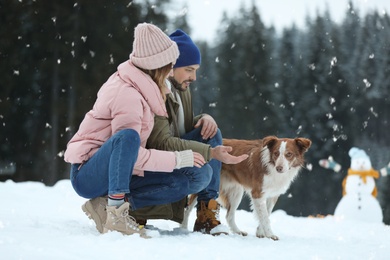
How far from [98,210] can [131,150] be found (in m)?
0.58

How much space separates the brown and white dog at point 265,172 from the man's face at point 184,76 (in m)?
1.27

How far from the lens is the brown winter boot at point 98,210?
11.8ft

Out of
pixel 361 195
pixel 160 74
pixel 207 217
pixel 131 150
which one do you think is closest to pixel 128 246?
pixel 131 150

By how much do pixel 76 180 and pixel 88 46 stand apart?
15.0 meters

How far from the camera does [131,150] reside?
129 inches

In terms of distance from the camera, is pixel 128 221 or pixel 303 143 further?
pixel 303 143

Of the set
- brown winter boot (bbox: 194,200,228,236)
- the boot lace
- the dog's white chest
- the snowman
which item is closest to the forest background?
the snowman

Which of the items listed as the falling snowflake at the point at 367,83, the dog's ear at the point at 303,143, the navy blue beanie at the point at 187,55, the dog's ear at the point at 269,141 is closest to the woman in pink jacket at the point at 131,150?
A: the navy blue beanie at the point at 187,55

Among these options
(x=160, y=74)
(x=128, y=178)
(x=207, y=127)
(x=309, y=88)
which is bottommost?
(x=128, y=178)

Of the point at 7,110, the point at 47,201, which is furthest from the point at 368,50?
the point at 47,201

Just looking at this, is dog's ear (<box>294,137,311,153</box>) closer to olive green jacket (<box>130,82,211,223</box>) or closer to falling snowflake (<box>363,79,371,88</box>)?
olive green jacket (<box>130,82,211,223</box>)

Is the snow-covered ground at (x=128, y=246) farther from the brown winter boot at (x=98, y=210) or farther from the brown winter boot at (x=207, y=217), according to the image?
the brown winter boot at (x=207, y=217)

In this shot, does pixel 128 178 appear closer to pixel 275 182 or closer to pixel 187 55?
pixel 187 55

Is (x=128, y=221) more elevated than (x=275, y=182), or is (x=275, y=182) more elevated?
(x=275, y=182)
